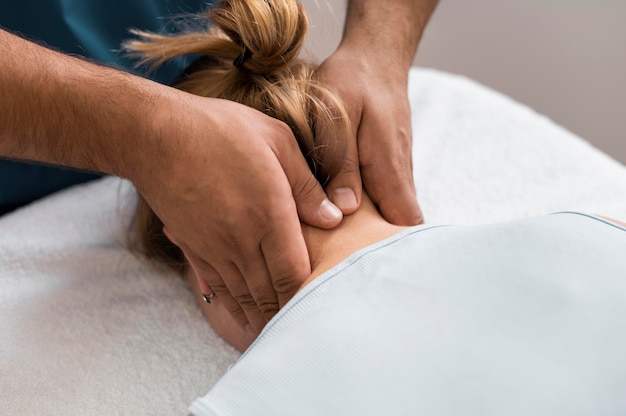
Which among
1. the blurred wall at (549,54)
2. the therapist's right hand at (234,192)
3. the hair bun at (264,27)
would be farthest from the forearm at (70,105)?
the blurred wall at (549,54)

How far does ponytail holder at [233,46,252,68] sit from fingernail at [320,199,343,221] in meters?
0.23

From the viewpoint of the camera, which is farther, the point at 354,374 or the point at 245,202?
the point at 245,202

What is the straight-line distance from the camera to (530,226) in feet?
2.56

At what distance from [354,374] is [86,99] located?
1.56 feet

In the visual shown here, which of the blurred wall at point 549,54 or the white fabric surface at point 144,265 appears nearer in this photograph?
the white fabric surface at point 144,265

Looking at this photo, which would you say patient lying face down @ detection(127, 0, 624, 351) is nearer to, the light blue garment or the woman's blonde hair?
the woman's blonde hair

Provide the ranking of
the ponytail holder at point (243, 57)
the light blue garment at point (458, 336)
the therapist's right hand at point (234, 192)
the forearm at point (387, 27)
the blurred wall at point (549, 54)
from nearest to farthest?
→ the light blue garment at point (458, 336) < the therapist's right hand at point (234, 192) < the ponytail holder at point (243, 57) < the forearm at point (387, 27) < the blurred wall at point (549, 54)

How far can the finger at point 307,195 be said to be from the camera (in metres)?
0.91

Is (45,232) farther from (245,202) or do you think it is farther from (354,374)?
(354,374)

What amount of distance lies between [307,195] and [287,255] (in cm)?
9

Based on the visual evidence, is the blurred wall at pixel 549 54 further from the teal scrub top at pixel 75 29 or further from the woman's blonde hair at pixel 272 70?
the woman's blonde hair at pixel 272 70

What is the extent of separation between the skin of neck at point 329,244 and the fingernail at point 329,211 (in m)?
0.03

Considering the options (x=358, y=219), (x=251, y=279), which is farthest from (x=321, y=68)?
(x=251, y=279)

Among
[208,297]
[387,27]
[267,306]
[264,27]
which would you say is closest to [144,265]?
[208,297]
